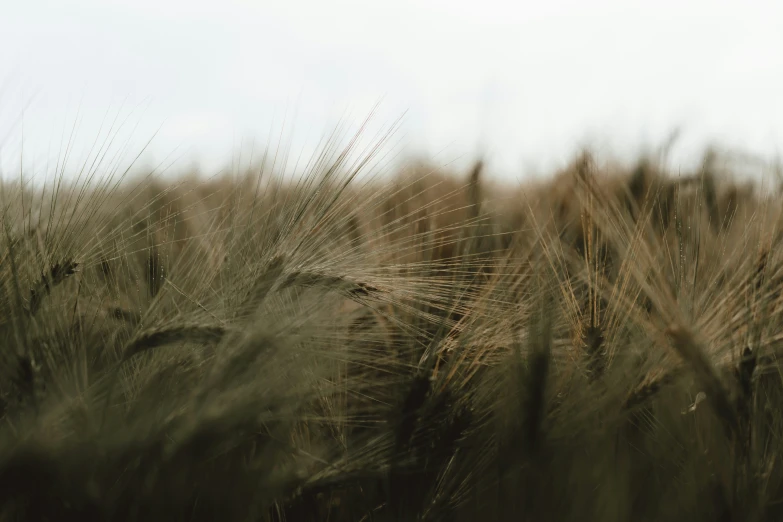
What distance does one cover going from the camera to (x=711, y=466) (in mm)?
964

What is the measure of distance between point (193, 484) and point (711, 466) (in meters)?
0.65

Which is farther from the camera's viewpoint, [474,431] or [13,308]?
[474,431]

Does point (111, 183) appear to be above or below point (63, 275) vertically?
above

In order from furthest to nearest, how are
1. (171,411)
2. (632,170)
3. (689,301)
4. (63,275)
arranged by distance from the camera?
1. (632,170)
2. (689,301)
3. (63,275)
4. (171,411)

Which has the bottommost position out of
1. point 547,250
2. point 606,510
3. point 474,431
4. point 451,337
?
point 606,510

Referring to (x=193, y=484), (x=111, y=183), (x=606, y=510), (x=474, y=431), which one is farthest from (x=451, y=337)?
(x=111, y=183)

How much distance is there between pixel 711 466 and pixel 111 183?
89 centimetres

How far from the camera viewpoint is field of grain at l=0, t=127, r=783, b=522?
80 cm

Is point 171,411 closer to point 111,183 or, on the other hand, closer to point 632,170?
point 111,183

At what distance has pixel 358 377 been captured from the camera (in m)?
1.00

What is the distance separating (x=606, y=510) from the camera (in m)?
0.91

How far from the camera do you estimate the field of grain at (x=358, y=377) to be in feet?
2.63

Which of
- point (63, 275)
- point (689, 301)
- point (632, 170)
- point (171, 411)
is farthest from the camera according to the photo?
point (632, 170)

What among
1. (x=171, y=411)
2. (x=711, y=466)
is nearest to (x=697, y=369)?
(x=711, y=466)
